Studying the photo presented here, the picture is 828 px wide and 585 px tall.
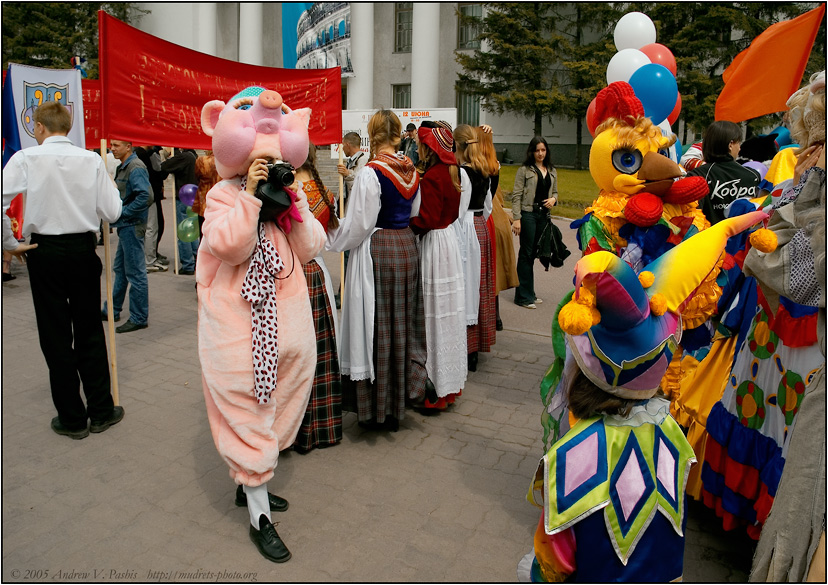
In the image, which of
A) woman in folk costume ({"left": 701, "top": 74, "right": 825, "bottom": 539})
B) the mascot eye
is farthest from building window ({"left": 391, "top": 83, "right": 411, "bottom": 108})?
woman in folk costume ({"left": 701, "top": 74, "right": 825, "bottom": 539})

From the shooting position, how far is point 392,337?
4.42 meters

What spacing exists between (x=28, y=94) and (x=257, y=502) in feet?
12.8

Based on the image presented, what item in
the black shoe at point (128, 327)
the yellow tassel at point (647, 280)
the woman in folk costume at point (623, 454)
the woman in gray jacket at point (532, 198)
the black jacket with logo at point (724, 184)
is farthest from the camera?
the woman in gray jacket at point (532, 198)

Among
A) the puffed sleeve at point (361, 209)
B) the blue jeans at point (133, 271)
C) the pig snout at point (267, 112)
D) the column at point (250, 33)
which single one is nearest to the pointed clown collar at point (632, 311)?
the pig snout at point (267, 112)

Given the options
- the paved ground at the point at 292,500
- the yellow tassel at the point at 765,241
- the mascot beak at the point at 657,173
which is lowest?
the paved ground at the point at 292,500

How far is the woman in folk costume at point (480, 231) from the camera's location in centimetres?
577

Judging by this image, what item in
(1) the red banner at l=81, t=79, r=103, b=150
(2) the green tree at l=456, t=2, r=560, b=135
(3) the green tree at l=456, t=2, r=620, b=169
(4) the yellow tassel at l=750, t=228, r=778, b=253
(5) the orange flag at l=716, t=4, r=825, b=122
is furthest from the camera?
(2) the green tree at l=456, t=2, r=560, b=135

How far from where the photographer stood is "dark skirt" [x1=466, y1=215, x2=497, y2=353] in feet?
19.1

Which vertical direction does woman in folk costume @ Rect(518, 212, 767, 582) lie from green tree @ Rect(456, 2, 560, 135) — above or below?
below

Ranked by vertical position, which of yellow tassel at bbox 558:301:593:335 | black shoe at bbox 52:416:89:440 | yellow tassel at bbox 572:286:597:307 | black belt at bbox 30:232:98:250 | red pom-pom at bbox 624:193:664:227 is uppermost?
red pom-pom at bbox 624:193:664:227

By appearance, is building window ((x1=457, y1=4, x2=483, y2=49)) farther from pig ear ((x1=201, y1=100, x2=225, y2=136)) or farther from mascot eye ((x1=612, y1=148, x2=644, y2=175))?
pig ear ((x1=201, y1=100, x2=225, y2=136))

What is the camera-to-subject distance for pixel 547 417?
2.83m

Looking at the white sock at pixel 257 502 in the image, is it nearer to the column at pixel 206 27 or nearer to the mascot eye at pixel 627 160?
the mascot eye at pixel 627 160

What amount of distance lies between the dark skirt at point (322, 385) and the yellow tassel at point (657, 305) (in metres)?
2.38
